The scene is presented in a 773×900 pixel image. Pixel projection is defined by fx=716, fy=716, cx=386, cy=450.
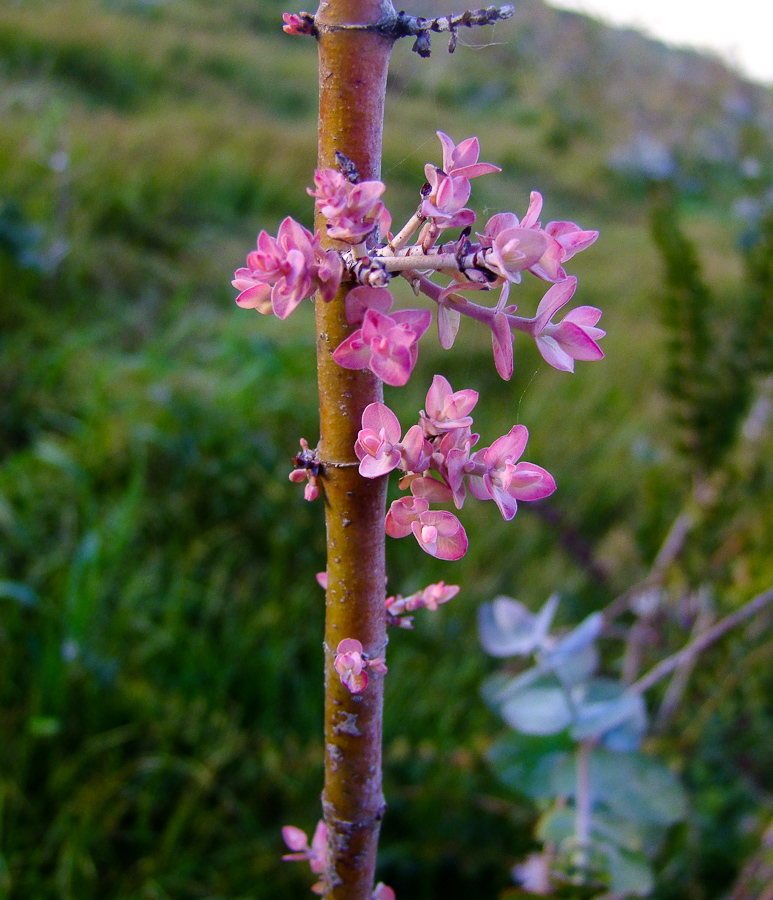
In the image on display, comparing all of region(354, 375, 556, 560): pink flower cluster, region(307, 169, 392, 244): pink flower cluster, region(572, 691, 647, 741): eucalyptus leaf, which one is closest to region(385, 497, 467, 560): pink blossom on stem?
region(354, 375, 556, 560): pink flower cluster

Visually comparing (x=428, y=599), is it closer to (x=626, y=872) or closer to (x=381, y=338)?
(x=381, y=338)

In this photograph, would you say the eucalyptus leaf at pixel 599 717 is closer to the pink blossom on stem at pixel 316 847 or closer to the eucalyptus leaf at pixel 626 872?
the eucalyptus leaf at pixel 626 872

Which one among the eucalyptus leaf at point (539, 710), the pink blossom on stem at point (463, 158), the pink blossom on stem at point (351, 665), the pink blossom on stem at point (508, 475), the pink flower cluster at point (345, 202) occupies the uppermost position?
the pink blossom on stem at point (463, 158)

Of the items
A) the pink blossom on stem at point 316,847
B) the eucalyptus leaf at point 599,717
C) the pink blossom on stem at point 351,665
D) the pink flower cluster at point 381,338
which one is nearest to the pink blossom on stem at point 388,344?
the pink flower cluster at point 381,338

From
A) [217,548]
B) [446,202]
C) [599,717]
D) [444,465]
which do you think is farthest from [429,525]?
[217,548]

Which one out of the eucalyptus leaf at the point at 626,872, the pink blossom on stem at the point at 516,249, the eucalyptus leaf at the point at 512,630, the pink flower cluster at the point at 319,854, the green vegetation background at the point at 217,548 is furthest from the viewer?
the green vegetation background at the point at 217,548
